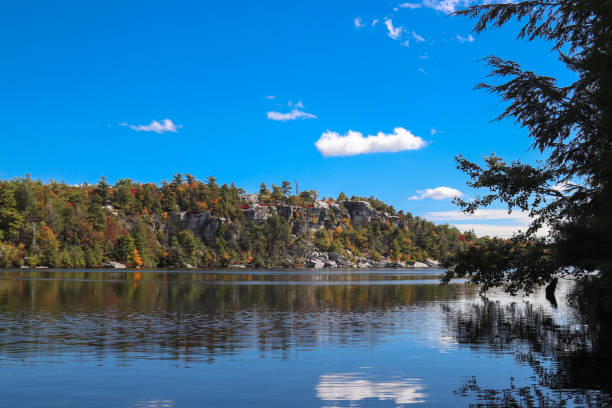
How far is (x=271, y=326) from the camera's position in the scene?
80.9 feet

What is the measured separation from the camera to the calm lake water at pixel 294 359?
11.8m

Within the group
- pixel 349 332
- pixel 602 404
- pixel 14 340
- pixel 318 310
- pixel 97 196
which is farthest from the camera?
pixel 97 196

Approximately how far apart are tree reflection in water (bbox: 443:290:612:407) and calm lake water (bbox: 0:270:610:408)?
0.05 m

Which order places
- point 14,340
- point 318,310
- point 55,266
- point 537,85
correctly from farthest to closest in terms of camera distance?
1. point 55,266
2. point 318,310
3. point 537,85
4. point 14,340

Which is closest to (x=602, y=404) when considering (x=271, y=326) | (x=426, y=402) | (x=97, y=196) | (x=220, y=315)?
(x=426, y=402)

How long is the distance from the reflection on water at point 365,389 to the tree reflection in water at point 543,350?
1108 mm

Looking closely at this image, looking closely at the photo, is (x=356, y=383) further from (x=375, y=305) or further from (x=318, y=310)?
(x=375, y=305)

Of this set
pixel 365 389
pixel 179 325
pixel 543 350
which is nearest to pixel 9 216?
pixel 179 325

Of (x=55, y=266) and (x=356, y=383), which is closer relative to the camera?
(x=356, y=383)

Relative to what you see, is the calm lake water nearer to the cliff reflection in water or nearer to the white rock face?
the cliff reflection in water

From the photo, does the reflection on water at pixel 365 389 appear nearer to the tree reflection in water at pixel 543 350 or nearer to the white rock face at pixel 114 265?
the tree reflection in water at pixel 543 350

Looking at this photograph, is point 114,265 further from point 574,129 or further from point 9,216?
point 574,129

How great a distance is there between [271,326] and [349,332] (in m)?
3.90

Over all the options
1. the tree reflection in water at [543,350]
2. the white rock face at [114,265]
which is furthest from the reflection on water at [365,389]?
the white rock face at [114,265]
